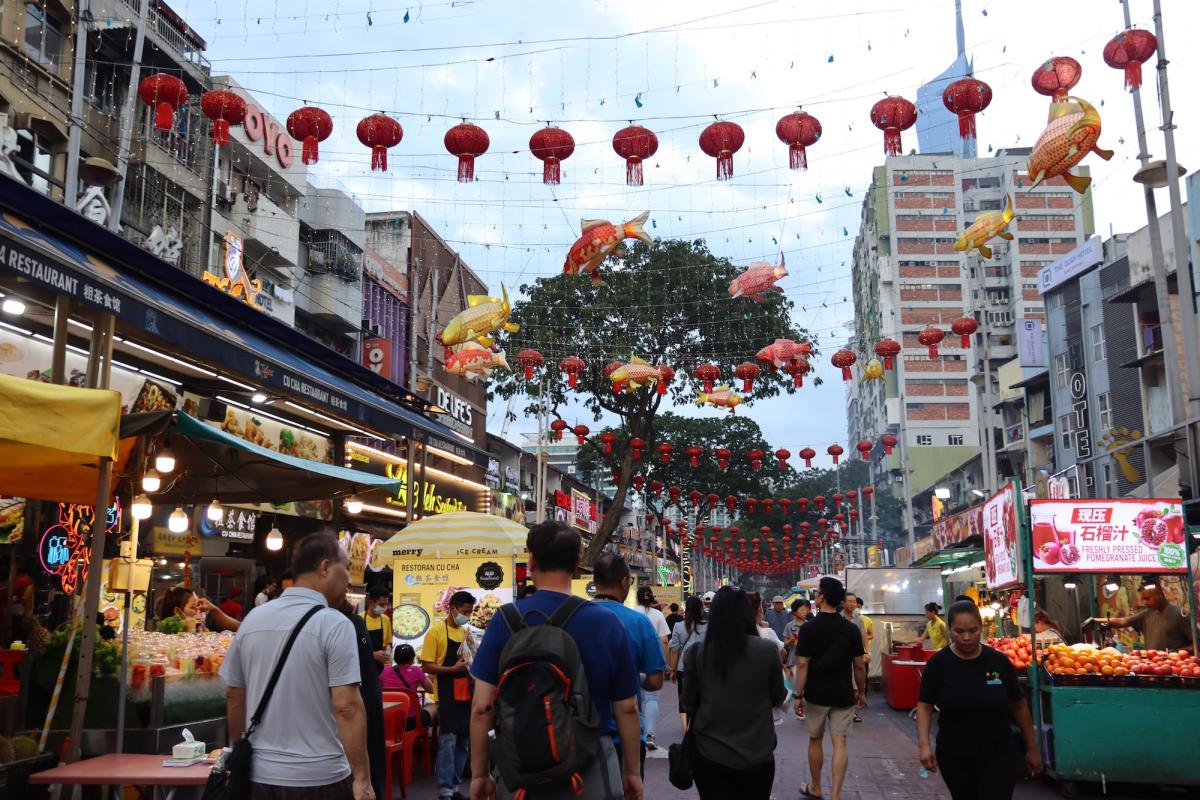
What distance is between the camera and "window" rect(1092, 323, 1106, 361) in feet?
124

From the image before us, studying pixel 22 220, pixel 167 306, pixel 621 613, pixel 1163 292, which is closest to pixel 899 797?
pixel 621 613

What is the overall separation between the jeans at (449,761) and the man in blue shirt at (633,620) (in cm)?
286

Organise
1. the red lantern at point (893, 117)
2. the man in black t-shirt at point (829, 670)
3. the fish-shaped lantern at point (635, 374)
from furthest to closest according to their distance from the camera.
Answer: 1. the fish-shaped lantern at point (635, 374)
2. the red lantern at point (893, 117)
3. the man in black t-shirt at point (829, 670)

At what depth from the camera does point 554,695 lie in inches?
149

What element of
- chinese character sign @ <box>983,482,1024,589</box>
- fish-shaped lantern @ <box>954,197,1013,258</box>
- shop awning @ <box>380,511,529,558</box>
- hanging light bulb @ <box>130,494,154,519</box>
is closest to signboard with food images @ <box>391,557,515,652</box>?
shop awning @ <box>380,511,529,558</box>

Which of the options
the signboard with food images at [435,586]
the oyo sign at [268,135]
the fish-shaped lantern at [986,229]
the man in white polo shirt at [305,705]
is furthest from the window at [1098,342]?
the man in white polo shirt at [305,705]

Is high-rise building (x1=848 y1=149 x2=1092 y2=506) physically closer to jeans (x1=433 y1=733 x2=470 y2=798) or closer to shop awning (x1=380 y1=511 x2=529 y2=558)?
shop awning (x1=380 y1=511 x2=529 y2=558)

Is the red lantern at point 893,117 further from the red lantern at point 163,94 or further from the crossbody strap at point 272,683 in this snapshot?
the crossbody strap at point 272,683

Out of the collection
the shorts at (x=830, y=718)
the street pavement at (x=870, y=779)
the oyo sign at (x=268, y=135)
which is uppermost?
the oyo sign at (x=268, y=135)

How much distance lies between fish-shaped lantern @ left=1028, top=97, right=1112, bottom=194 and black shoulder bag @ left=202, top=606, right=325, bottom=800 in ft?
31.7

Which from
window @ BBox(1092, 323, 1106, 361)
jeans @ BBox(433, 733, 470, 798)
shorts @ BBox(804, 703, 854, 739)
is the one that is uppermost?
window @ BBox(1092, 323, 1106, 361)

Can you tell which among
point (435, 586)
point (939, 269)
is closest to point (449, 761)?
point (435, 586)

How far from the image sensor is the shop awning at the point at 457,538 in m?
13.5

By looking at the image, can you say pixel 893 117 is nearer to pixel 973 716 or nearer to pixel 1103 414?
pixel 973 716
